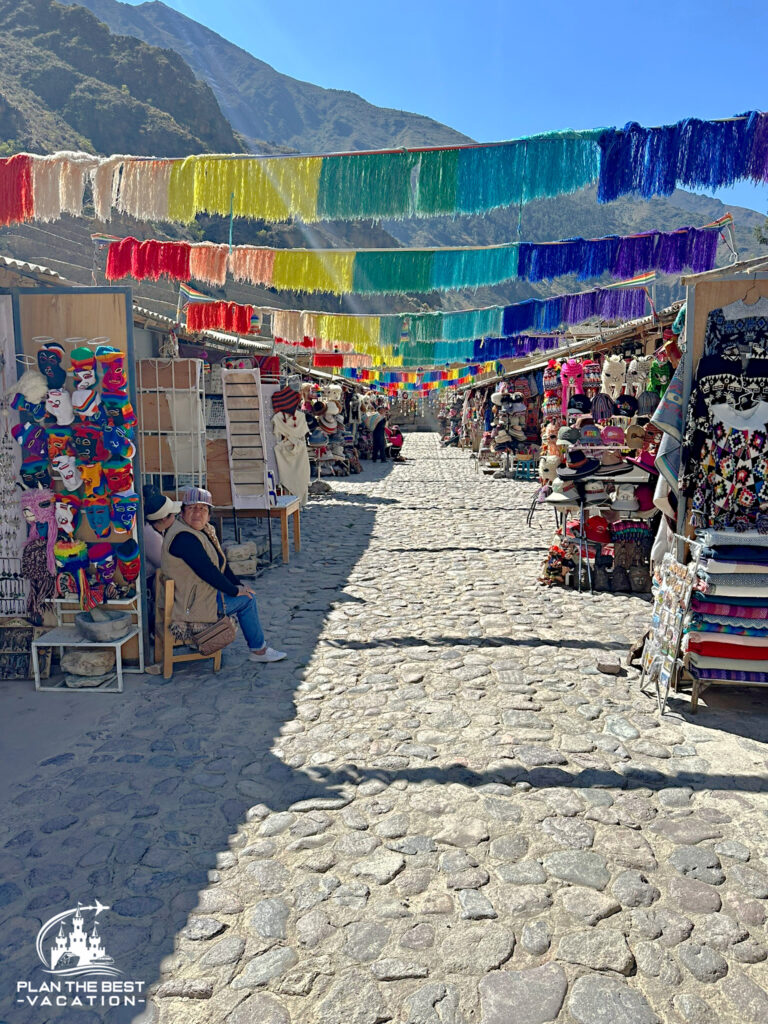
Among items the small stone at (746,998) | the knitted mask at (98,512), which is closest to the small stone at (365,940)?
the small stone at (746,998)

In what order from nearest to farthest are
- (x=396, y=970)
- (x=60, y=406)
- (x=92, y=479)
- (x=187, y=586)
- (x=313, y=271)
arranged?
1. (x=396, y=970)
2. (x=60, y=406)
3. (x=92, y=479)
4. (x=187, y=586)
5. (x=313, y=271)

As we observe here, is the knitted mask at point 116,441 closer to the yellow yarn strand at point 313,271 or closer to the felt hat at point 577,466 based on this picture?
the felt hat at point 577,466

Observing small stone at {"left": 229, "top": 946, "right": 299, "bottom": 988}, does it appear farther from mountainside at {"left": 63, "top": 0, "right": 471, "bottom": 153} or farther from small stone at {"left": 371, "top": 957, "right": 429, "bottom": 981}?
mountainside at {"left": 63, "top": 0, "right": 471, "bottom": 153}

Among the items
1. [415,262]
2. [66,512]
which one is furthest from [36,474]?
[415,262]

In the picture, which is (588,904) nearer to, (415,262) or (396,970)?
(396,970)

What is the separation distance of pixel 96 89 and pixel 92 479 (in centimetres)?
8759

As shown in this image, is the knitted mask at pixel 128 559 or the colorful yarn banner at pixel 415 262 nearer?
the knitted mask at pixel 128 559

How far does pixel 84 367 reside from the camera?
16.7ft

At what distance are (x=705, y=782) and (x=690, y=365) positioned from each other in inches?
111

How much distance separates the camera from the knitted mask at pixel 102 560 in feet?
17.4

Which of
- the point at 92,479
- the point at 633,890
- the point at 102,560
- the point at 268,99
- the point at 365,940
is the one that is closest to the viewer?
the point at 365,940

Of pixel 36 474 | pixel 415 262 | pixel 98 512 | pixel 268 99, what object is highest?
pixel 268 99

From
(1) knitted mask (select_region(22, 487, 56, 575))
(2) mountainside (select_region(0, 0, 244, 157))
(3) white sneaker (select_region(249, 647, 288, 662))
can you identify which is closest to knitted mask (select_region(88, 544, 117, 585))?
(1) knitted mask (select_region(22, 487, 56, 575))

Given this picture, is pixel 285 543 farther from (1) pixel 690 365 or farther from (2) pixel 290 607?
(1) pixel 690 365
